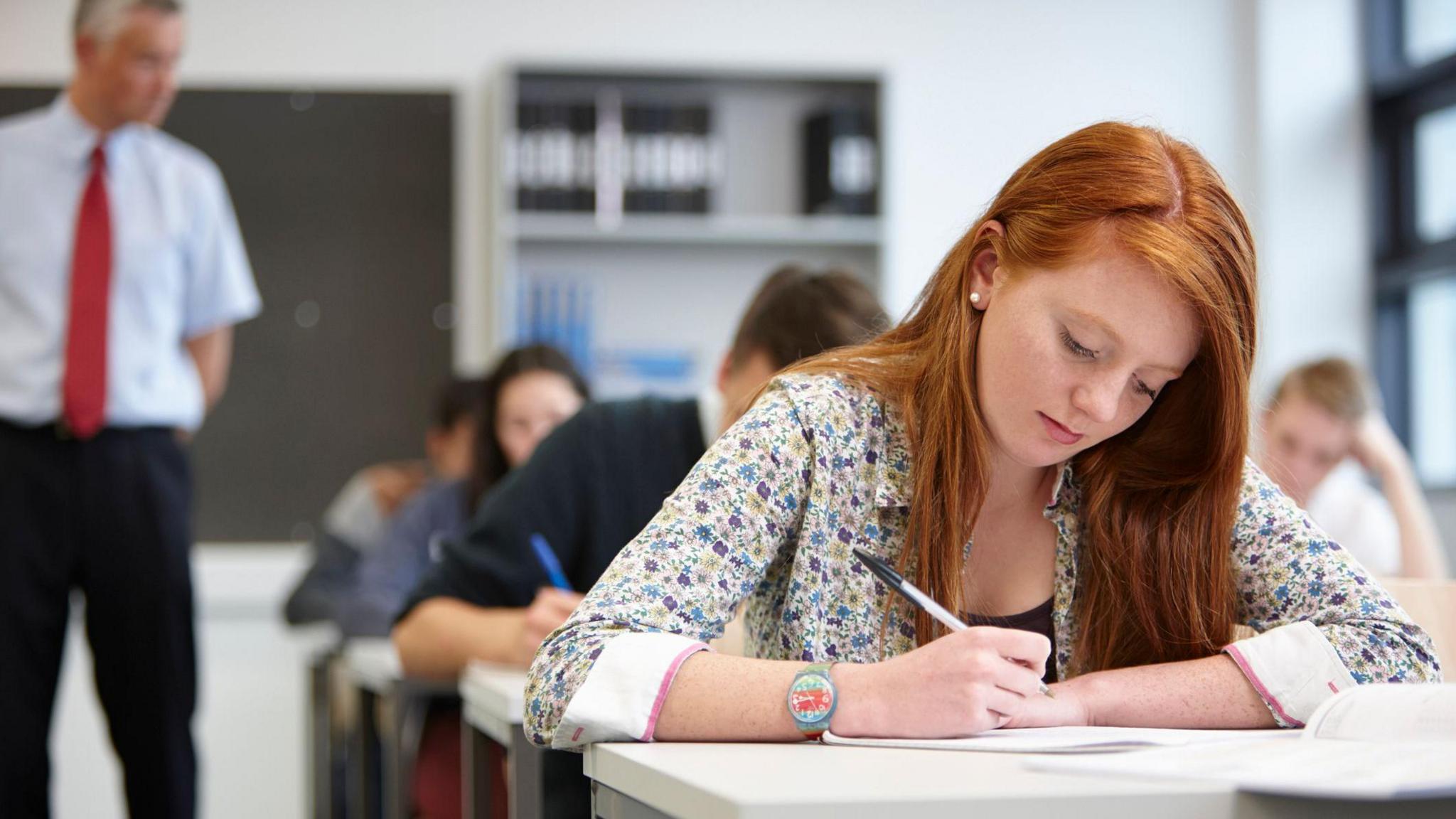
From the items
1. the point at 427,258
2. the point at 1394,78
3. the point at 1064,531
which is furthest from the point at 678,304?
the point at 1064,531

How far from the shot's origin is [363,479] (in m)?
4.37

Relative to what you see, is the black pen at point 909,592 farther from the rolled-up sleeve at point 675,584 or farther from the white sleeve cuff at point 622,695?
the white sleeve cuff at point 622,695

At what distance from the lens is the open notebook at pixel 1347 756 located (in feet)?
2.64

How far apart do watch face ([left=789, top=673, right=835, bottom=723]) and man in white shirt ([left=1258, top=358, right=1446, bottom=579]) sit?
2.68 m

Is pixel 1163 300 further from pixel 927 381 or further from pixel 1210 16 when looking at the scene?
pixel 1210 16

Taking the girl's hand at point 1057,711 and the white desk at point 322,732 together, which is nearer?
the girl's hand at point 1057,711

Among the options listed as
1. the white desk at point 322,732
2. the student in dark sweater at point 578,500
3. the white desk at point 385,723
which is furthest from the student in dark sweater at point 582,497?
the white desk at point 322,732

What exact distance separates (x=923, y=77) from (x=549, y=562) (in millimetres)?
3136

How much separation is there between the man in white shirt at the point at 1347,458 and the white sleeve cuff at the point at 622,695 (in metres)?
2.72

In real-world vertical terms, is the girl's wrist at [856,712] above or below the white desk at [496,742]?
above

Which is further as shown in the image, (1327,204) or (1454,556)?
(1327,204)

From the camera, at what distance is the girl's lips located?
1309 mm

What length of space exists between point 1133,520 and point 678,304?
331cm

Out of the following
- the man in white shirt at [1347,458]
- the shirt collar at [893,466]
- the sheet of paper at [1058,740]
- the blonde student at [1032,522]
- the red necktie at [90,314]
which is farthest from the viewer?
the man in white shirt at [1347,458]
